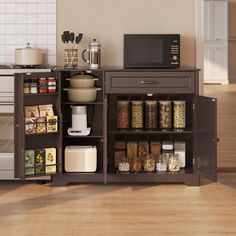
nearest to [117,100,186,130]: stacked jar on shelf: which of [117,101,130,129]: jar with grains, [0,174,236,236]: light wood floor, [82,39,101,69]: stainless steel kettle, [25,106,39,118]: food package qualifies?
[117,101,130,129]: jar with grains

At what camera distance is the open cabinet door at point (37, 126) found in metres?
5.27

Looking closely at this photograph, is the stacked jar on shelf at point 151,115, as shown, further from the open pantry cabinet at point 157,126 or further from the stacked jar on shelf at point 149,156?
the stacked jar on shelf at point 149,156

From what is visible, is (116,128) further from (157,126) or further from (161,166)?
(161,166)

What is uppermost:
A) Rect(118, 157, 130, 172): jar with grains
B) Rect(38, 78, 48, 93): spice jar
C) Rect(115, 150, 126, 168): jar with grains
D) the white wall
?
the white wall

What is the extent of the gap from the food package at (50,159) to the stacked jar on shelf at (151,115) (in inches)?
23.3

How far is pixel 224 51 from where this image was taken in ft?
48.4

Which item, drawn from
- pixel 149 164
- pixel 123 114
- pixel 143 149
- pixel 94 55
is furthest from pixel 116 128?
pixel 94 55

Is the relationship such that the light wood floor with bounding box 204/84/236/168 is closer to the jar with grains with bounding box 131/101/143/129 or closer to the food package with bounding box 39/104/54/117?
the jar with grains with bounding box 131/101/143/129

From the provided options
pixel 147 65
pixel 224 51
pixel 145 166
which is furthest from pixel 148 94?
pixel 224 51

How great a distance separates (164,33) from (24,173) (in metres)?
1.65

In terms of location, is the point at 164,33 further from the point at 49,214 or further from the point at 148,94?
the point at 49,214

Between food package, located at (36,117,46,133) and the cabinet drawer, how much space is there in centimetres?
54

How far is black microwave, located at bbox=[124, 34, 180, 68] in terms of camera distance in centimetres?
555

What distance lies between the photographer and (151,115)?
5691mm
